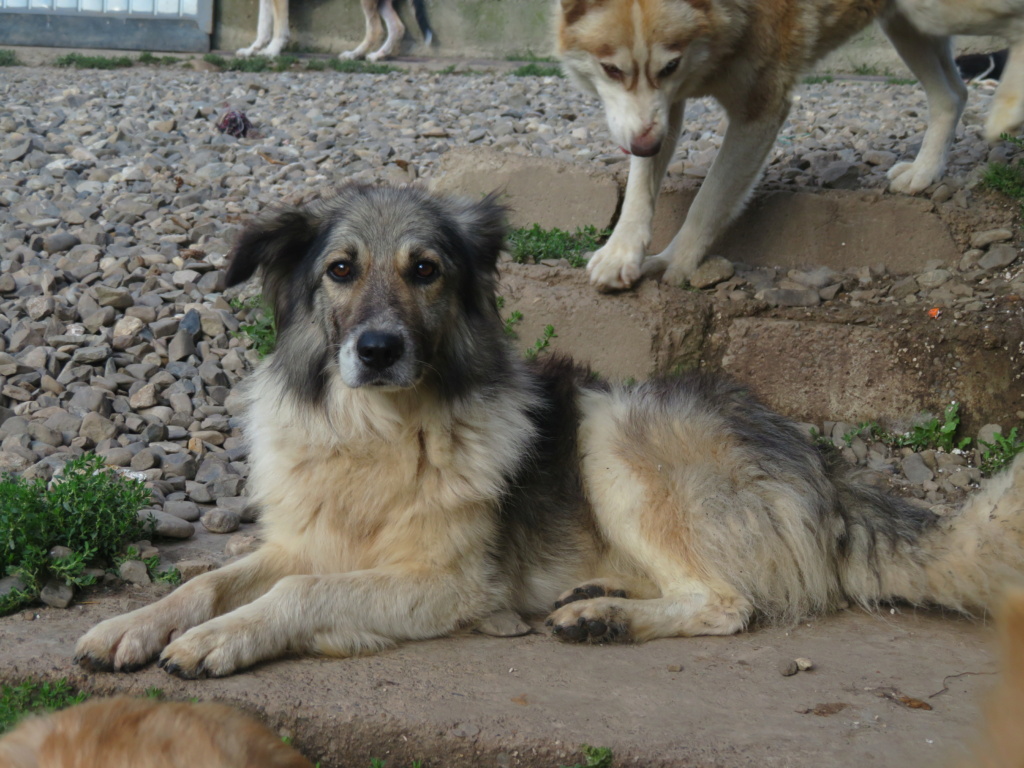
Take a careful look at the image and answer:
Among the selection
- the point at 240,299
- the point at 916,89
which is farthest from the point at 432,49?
the point at 240,299

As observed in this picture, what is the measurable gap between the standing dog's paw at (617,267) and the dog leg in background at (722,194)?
0.22m

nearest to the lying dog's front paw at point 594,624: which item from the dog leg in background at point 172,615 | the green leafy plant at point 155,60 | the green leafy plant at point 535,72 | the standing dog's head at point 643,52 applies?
the dog leg in background at point 172,615

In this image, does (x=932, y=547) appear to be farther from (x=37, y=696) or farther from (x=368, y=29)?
(x=368, y=29)

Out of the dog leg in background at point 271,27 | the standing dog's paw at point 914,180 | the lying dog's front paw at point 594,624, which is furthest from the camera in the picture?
the dog leg in background at point 271,27

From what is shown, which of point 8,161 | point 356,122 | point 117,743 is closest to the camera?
point 117,743

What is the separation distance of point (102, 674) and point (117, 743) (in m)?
1.53

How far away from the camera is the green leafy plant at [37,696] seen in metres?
2.88

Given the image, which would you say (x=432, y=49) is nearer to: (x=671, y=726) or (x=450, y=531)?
(x=450, y=531)

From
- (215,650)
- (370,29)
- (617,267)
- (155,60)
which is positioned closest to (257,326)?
(617,267)

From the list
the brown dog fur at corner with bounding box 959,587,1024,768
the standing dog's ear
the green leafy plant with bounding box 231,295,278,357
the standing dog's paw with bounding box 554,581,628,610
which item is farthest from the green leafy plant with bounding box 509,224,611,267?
the brown dog fur at corner with bounding box 959,587,1024,768

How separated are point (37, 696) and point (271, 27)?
40.7ft

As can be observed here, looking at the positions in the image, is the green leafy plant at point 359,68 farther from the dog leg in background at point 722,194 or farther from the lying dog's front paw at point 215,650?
the lying dog's front paw at point 215,650

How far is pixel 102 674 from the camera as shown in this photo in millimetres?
3010

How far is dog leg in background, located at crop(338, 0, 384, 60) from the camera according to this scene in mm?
13961
